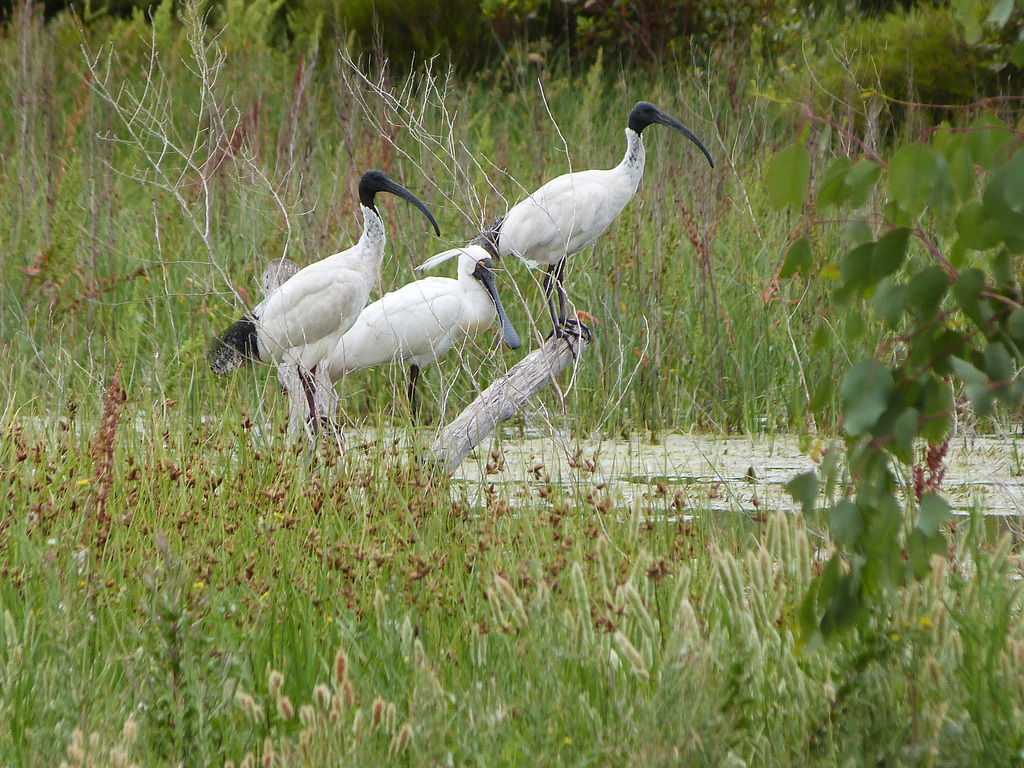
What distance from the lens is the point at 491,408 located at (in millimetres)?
3715

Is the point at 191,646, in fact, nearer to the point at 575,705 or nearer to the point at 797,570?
the point at 575,705

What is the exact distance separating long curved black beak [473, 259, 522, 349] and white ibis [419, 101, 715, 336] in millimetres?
115

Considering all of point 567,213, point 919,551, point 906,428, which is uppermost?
point 567,213

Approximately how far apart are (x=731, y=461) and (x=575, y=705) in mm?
2718

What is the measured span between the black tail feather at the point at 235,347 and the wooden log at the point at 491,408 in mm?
1158

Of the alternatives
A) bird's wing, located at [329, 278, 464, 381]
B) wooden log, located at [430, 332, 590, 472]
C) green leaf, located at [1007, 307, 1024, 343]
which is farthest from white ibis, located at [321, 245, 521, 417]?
green leaf, located at [1007, 307, 1024, 343]

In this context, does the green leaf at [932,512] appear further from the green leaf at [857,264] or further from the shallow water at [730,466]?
the shallow water at [730,466]

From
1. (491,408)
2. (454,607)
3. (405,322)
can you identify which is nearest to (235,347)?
(405,322)

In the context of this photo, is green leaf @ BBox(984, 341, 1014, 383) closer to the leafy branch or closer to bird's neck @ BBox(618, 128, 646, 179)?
the leafy branch

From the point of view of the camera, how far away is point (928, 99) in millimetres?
8508

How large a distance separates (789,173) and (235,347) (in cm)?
355

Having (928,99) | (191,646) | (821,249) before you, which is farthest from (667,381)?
(928,99)

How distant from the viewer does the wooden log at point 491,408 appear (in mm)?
3598

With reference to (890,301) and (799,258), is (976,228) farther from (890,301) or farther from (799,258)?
(799,258)
